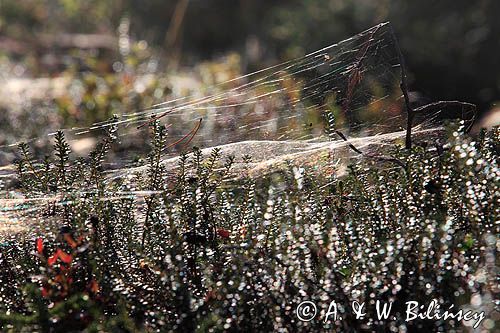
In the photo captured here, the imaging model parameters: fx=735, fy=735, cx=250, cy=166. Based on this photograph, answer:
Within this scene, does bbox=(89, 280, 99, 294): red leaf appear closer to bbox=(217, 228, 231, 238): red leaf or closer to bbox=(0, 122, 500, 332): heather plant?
bbox=(0, 122, 500, 332): heather plant

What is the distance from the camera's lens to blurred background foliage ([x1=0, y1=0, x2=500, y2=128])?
24.2ft

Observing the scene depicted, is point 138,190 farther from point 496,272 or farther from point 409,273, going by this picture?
point 496,272

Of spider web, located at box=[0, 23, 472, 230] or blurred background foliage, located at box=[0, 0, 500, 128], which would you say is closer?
spider web, located at box=[0, 23, 472, 230]

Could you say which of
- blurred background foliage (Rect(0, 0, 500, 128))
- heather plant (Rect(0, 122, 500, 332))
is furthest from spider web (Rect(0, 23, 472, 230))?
blurred background foliage (Rect(0, 0, 500, 128))

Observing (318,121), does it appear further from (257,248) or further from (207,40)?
(207,40)

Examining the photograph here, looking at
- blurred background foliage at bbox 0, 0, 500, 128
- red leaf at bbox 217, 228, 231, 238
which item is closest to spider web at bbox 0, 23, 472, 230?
red leaf at bbox 217, 228, 231, 238

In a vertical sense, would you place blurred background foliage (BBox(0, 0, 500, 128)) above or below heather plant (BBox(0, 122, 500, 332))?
above

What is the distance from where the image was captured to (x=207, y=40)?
13578mm

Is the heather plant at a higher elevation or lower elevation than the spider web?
lower

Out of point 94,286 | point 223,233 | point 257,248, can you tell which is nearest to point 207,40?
point 223,233

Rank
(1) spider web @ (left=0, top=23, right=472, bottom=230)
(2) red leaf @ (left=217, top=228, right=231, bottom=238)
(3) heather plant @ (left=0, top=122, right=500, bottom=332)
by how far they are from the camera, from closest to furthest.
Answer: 1. (3) heather plant @ (left=0, top=122, right=500, bottom=332)
2. (2) red leaf @ (left=217, top=228, right=231, bottom=238)
3. (1) spider web @ (left=0, top=23, right=472, bottom=230)

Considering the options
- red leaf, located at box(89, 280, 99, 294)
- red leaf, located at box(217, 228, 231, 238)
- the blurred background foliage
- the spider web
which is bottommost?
red leaf, located at box(89, 280, 99, 294)

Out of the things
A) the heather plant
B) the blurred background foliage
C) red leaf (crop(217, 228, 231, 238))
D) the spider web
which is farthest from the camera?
the blurred background foliage

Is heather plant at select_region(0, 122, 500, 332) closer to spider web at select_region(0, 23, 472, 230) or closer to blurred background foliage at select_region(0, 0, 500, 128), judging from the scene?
spider web at select_region(0, 23, 472, 230)
